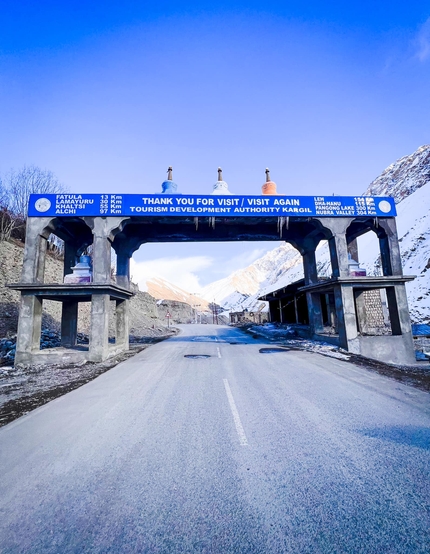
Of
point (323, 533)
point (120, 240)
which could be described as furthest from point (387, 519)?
point (120, 240)

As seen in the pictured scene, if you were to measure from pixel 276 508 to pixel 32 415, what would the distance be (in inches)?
197

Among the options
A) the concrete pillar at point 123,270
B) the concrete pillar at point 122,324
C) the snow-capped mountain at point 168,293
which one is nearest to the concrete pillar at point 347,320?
the concrete pillar at point 122,324

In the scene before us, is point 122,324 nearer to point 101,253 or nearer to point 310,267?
point 101,253

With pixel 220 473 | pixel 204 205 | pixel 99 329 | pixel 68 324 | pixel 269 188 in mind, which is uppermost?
pixel 269 188

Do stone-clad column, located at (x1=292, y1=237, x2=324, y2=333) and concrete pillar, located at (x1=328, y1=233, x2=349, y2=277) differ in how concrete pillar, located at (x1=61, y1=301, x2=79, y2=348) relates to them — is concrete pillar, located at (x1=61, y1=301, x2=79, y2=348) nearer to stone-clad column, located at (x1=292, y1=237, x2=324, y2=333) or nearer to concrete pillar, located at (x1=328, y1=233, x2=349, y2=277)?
stone-clad column, located at (x1=292, y1=237, x2=324, y2=333)

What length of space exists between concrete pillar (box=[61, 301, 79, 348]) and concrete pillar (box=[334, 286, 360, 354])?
14038mm

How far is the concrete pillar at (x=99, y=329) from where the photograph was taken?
1115 centimetres

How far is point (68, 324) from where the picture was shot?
14.4m

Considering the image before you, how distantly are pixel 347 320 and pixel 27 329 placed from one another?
47.4 feet

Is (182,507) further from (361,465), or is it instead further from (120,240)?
(120,240)

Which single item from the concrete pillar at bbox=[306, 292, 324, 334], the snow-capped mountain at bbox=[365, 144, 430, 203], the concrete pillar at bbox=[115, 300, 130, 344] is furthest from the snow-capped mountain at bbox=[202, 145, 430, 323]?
the concrete pillar at bbox=[115, 300, 130, 344]

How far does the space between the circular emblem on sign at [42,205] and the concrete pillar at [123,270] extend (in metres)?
4.56

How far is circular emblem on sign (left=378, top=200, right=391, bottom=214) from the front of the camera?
13.7 m

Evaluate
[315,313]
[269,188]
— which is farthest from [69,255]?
[315,313]
